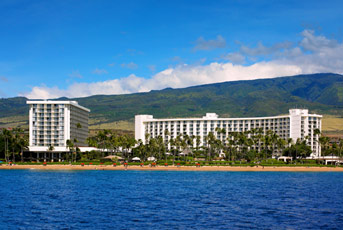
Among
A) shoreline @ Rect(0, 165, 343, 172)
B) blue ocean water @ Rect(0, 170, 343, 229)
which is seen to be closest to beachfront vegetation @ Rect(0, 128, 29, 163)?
shoreline @ Rect(0, 165, 343, 172)

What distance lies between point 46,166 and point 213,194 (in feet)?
340

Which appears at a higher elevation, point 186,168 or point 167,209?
point 167,209

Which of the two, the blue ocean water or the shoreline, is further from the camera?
the shoreline

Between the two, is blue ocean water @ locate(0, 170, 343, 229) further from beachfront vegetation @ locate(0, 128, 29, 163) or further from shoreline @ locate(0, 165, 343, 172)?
beachfront vegetation @ locate(0, 128, 29, 163)

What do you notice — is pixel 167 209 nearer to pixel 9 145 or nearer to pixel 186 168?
pixel 186 168

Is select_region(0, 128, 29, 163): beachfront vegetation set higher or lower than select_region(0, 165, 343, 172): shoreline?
higher

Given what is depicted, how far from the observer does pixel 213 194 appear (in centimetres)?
7431

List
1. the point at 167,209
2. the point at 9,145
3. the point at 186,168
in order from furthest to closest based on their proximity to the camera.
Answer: the point at 9,145, the point at 186,168, the point at 167,209

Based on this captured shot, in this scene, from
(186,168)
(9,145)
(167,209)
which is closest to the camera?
(167,209)

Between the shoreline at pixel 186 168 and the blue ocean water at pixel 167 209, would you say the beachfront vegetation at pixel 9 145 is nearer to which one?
the shoreline at pixel 186 168

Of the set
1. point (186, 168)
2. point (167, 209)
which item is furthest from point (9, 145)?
point (167, 209)

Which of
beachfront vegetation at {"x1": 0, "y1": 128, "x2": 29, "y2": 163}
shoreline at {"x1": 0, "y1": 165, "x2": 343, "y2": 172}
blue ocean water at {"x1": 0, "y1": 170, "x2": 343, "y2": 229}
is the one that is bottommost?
shoreline at {"x1": 0, "y1": 165, "x2": 343, "y2": 172}

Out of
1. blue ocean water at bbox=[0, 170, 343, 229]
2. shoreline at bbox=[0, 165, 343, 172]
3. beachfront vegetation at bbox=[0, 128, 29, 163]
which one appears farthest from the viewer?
beachfront vegetation at bbox=[0, 128, 29, 163]

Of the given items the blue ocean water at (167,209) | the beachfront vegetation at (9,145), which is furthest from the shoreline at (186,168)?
the blue ocean water at (167,209)
